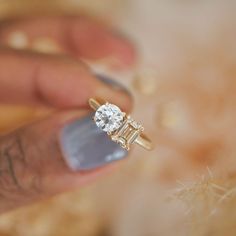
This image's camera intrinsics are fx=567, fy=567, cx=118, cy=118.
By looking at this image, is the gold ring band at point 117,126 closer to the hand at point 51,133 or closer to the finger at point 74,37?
the hand at point 51,133

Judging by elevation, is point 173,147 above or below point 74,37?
below

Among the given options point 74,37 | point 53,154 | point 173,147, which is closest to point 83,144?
point 53,154

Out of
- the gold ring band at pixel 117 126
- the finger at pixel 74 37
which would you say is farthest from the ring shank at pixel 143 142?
the finger at pixel 74 37

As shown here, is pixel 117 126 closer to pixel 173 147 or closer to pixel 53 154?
pixel 53 154

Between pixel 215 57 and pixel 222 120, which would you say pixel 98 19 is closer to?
pixel 215 57

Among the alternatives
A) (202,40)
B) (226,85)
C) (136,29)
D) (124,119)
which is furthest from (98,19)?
(124,119)
